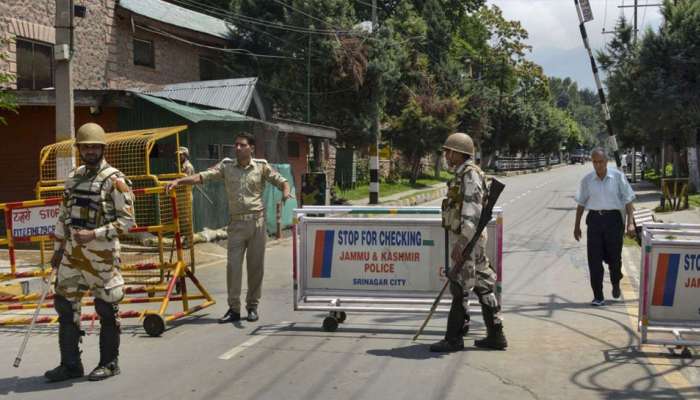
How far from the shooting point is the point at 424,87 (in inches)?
Result: 1578

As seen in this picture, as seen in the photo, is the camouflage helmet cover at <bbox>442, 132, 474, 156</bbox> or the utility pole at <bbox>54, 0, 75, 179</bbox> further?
the utility pole at <bbox>54, 0, 75, 179</bbox>

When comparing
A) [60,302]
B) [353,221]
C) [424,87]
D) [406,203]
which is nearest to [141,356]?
[60,302]

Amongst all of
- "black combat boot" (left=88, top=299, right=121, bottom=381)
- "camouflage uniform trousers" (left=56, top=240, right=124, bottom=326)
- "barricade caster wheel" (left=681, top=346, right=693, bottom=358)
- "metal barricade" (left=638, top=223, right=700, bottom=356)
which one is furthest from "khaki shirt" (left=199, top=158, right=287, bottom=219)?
"barricade caster wheel" (left=681, top=346, right=693, bottom=358)

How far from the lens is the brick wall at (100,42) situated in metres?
18.4

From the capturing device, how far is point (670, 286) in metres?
6.18

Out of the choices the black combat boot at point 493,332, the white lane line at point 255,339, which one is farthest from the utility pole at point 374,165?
the black combat boot at point 493,332

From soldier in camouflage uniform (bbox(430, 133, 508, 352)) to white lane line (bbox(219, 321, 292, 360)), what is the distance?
1.69 m

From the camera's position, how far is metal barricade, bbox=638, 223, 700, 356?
20.1 ft

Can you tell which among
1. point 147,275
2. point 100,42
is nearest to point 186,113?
point 147,275

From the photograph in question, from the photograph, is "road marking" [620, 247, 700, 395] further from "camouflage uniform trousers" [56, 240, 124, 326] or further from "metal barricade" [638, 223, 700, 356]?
"camouflage uniform trousers" [56, 240, 124, 326]

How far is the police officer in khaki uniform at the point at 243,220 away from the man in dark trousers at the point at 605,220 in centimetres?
378

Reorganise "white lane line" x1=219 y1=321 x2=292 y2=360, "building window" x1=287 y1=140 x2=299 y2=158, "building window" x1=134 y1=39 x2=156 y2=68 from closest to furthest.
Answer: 1. "white lane line" x1=219 y1=321 x2=292 y2=360
2. "building window" x1=134 y1=39 x2=156 y2=68
3. "building window" x1=287 y1=140 x2=299 y2=158

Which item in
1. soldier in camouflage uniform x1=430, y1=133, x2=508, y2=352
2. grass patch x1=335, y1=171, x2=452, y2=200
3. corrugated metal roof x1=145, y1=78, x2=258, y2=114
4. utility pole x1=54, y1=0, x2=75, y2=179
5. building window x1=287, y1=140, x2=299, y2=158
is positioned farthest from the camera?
grass patch x1=335, y1=171, x2=452, y2=200

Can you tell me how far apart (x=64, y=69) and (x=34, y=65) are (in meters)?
9.17
